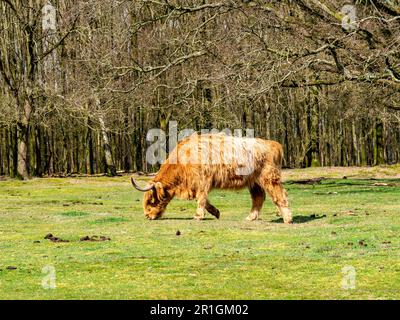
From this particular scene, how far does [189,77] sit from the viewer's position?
3291cm

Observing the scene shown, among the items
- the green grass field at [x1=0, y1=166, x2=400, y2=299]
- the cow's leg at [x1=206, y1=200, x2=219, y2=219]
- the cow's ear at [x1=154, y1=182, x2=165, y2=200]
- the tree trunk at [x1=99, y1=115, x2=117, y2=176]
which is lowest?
the green grass field at [x1=0, y1=166, x2=400, y2=299]

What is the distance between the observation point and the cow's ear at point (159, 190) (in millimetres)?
18869

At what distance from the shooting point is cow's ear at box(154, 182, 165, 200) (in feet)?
61.9

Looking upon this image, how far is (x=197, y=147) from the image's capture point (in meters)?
18.3

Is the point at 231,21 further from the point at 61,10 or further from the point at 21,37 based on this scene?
the point at 21,37

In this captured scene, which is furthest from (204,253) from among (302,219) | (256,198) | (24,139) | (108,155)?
(108,155)

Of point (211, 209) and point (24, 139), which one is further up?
point (24, 139)

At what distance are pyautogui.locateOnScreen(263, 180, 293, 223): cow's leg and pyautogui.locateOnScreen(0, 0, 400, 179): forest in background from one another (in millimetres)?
7558

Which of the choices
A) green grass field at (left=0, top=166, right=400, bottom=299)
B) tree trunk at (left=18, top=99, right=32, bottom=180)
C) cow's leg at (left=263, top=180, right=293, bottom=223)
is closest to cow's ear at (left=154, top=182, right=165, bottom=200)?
green grass field at (left=0, top=166, right=400, bottom=299)

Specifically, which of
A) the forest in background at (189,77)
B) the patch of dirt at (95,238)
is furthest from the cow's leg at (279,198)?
the forest in background at (189,77)

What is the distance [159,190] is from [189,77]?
14545 mm

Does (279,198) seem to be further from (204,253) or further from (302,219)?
(204,253)

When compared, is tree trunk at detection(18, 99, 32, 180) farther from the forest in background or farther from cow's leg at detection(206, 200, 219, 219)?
cow's leg at detection(206, 200, 219, 219)

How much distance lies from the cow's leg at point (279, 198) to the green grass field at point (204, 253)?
0.34m
